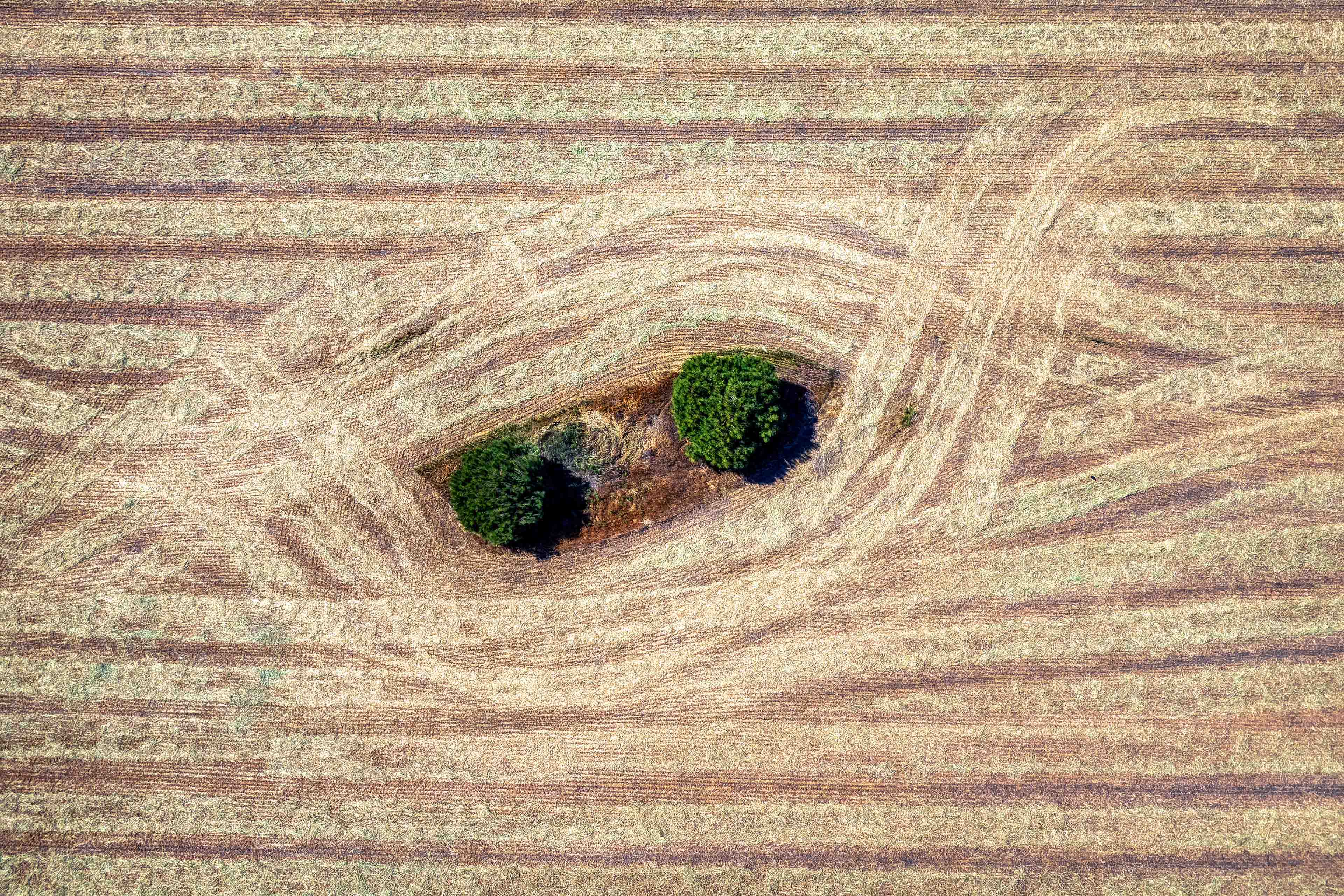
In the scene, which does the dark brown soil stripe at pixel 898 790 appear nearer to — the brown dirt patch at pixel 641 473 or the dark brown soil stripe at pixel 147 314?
the brown dirt patch at pixel 641 473

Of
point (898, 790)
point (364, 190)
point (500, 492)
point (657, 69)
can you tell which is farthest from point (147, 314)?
point (898, 790)

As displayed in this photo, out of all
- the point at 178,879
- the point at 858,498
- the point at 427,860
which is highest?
the point at 858,498

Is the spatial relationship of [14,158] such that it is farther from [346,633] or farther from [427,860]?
[427,860]

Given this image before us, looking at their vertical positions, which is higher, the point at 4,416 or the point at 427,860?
the point at 4,416

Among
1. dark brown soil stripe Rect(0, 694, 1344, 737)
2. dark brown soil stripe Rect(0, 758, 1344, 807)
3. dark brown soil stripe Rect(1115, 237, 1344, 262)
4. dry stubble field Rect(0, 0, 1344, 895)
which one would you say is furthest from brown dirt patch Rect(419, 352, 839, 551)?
dark brown soil stripe Rect(1115, 237, 1344, 262)

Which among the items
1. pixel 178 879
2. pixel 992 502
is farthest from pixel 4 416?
pixel 992 502

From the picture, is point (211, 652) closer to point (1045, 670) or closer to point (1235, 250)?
point (1045, 670)

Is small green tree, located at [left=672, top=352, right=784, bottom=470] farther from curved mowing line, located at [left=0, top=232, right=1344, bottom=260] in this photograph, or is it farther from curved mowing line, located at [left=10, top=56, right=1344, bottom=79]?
curved mowing line, located at [left=10, top=56, right=1344, bottom=79]
